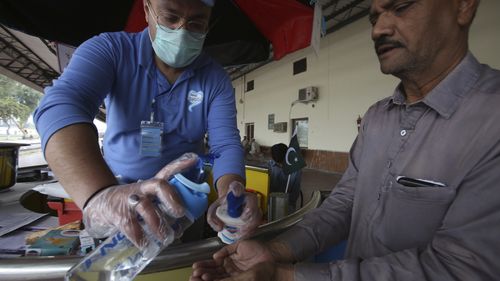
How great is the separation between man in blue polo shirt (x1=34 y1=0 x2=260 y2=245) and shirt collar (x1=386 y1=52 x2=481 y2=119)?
0.59 meters

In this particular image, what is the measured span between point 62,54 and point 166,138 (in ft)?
6.49

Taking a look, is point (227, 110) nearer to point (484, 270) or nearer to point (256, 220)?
point (256, 220)

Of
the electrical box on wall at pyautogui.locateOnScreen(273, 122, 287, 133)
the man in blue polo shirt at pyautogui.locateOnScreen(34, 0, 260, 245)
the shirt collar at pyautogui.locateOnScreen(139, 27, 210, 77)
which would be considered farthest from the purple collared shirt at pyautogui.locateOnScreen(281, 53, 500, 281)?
the electrical box on wall at pyautogui.locateOnScreen(273, 122, 287, 133)

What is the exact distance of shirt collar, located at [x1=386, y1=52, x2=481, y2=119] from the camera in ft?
2.63

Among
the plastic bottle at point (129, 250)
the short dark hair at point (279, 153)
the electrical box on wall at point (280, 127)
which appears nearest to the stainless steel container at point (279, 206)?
the plastic bottle at point (129, 250)

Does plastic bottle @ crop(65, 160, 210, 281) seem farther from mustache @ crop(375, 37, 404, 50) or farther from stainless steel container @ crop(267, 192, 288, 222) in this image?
stainless steel container @ crop(267, 192, 288, 222)

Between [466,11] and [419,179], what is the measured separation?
0.52 m

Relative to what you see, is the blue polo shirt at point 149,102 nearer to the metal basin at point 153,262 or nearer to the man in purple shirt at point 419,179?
the metal basin at point 153,262

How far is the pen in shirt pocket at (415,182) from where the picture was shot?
0.76 m

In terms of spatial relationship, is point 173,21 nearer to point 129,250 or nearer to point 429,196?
point 129,250

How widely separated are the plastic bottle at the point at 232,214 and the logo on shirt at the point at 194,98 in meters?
0.51

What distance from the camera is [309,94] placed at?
8406 mm

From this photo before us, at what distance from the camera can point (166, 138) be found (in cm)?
110

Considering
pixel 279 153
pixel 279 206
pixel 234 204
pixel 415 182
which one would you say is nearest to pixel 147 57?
pixel 234 204
